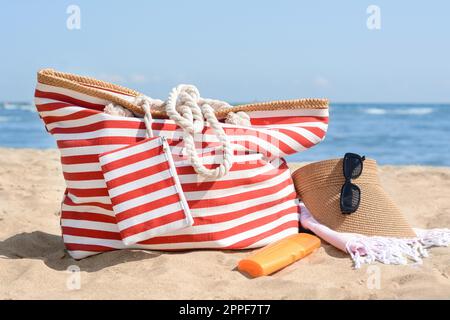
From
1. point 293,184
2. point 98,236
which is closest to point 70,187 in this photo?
point 98,236

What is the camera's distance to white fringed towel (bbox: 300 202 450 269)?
8.74 feet

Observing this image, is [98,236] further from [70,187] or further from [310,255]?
[310,255]

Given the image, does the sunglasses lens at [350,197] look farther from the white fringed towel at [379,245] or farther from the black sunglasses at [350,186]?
the white fringed towel at [379,245]

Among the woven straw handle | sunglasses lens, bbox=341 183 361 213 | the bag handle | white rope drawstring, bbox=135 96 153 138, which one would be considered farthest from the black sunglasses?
white rope drawstring, bbox=135 96 153 138

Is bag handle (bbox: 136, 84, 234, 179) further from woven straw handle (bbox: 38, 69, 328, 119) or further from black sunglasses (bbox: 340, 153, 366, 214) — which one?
black sunglasses (bbox: 340, 153, 366, 214)

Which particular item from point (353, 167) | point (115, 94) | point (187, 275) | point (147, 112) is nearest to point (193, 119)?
point (147, 112)

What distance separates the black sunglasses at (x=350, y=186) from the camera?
2885mm

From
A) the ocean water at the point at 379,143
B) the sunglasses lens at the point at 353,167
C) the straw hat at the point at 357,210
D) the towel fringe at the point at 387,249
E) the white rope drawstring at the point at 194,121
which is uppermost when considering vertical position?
the white rope drawstring at the point at 194,121

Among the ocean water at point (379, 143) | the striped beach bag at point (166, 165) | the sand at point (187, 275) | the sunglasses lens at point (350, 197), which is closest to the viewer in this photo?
the sand at point (187, 275)

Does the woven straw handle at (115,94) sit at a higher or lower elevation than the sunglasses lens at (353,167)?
higher

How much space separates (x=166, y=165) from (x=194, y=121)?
0.30m

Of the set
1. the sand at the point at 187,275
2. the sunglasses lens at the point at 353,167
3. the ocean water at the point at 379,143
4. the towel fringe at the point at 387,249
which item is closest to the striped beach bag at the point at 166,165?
the sand at the point at 187,275

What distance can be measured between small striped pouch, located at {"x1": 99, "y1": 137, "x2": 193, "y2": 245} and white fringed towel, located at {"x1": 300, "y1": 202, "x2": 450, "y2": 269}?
748 mm

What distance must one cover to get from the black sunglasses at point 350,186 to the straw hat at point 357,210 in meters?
0.03
